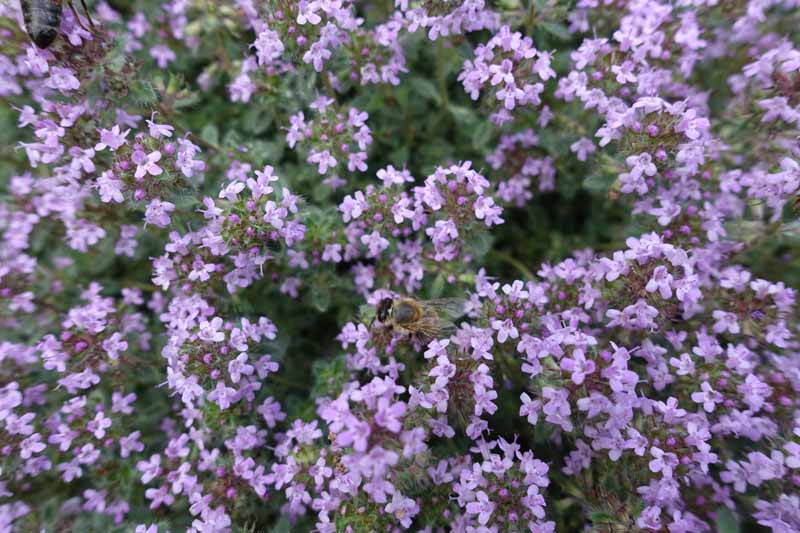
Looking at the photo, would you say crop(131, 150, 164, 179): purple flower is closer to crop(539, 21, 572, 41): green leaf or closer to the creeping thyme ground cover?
the creeping thyme ground cover

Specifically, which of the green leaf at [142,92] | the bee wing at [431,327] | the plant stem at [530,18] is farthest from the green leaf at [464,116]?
the green leaf at [142,92]

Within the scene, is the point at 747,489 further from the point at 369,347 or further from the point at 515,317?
the point at 369,347

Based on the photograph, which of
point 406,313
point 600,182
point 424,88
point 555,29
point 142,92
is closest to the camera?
point 406,313

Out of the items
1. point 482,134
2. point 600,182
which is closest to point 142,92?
point 482,134

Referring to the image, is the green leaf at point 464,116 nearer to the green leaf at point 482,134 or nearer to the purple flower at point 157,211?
the green leaf at point 482,134

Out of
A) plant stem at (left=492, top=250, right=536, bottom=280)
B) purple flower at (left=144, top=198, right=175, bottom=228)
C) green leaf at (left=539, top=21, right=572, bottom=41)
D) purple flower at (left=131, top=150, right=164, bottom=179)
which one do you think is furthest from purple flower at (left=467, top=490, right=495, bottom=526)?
green leaf at (left=539, top=21, right=572, bottom=41)

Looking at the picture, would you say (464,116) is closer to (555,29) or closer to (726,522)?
(555,29)
